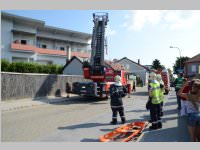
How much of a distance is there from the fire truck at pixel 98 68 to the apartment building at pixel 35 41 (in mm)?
20351

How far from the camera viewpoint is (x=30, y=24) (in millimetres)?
48062

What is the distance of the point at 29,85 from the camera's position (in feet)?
65.4

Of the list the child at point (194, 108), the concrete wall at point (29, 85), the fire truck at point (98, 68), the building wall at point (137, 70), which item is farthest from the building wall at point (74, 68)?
the child at point (194, 108)

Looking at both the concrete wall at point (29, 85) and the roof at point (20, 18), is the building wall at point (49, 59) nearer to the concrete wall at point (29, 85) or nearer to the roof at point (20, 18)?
the roof at point (20, 18)

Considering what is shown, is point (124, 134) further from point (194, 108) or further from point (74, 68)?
point (74, 68)

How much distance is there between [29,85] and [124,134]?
42.5ft

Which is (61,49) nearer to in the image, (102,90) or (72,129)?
(102,90)

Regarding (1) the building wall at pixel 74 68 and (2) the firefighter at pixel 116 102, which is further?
(1) the building wall at pixel 74 68

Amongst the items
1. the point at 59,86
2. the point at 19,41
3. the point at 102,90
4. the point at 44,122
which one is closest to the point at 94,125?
the point at 44,122

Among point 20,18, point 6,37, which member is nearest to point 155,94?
point 6,37

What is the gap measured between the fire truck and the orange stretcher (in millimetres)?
10443

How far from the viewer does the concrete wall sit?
17578 millimetres

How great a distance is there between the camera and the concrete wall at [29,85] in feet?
57.7

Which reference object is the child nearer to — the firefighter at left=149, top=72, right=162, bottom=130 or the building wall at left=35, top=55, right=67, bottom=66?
the firefighter at left=149, top=72, right=162, bottom=130
